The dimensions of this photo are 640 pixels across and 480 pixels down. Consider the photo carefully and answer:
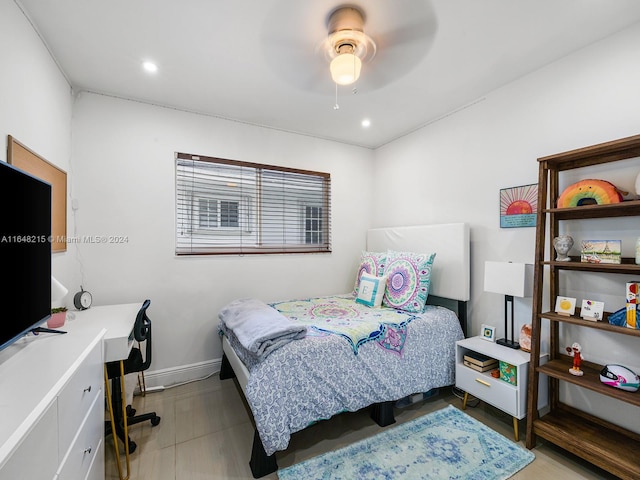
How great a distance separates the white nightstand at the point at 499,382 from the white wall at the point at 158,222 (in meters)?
1.75

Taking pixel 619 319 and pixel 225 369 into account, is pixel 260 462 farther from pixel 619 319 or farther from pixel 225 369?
pixel 619 319

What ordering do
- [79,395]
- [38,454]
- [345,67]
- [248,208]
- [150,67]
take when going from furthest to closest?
[248,208]
[150,67]
[345,67]
[79,395]
[38,454]

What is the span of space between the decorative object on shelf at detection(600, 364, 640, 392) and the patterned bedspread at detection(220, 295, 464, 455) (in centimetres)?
97

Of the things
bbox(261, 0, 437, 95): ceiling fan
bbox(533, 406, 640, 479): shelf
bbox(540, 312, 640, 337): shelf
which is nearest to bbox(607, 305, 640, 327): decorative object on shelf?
bbox(540, 312, 640, 337): shelf

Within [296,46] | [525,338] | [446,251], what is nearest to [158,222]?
[296,46]

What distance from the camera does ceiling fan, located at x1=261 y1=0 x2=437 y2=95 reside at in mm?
1559

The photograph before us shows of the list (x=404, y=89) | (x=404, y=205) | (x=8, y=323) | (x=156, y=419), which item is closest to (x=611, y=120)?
(x=404, y=89)

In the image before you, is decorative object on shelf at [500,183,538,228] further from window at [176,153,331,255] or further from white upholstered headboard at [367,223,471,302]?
window at [176,153,331,255]

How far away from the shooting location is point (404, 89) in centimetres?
240

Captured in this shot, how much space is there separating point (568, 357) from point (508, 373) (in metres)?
0.41

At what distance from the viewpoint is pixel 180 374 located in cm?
268

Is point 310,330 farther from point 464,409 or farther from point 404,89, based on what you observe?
point 404,89

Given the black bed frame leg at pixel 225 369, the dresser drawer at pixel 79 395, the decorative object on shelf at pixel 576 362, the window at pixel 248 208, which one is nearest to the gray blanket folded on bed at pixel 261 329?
the black bed frame leg at pixel 225 369

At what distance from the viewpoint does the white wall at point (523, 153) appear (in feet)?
5.87
